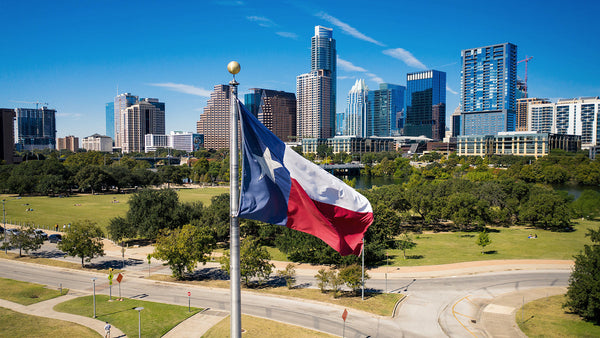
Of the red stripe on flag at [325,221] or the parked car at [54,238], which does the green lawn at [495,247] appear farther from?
the parked car at [54,238]

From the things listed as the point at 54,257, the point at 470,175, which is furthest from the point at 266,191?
the point at 470,175

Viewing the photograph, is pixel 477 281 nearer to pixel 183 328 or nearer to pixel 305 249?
pixel 305 249

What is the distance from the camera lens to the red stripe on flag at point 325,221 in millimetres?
12352

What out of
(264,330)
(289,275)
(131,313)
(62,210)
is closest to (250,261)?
(289,275)

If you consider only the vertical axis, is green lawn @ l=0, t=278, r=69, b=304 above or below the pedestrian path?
below

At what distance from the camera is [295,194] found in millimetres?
12359

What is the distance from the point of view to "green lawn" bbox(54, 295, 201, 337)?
26.7 metres

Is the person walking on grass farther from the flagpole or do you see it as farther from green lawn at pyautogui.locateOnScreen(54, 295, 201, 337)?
the flagpole

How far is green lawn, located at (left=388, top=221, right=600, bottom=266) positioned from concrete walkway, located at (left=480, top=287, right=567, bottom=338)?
10.1 metres

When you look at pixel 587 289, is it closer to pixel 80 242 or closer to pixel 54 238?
pixel 80 242

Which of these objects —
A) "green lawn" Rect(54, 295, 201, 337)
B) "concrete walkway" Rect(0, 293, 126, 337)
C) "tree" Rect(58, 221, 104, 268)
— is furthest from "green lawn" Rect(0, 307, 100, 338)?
"tree" Rect(58, 221, 104, 268)

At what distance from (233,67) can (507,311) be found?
97.1 feet

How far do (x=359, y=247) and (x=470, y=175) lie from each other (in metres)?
120

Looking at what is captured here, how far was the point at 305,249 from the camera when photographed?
43.1m
